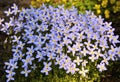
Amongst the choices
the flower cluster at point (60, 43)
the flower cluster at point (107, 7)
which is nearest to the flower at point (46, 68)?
the flower cluster at point (60, 43)

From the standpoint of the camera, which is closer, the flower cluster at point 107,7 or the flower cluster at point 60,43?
the flower cluster at point 60,43

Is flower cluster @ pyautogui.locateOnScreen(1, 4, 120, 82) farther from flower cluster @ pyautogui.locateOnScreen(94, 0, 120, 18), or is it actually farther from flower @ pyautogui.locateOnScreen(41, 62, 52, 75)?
flower cluster @ pyautogui.locateOnScreen(94, 0, 120, 18)

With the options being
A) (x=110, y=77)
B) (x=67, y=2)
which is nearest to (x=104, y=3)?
(x=67, y=2)

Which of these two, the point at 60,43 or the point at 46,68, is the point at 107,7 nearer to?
the point at 60,43

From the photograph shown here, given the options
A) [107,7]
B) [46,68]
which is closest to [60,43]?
[46,68]

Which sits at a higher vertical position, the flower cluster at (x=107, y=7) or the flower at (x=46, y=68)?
the flower cluster at (x=107, y=7)

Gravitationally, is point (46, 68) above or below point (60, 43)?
below

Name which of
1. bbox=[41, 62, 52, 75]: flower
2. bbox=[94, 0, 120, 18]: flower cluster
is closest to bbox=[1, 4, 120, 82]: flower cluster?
bbox=[41, 62, 52, 75]: flower

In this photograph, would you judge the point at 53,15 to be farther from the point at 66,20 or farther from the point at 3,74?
the point at 3,74

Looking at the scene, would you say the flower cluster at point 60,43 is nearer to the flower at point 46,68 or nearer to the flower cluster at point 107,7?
the flower at point 46,68
